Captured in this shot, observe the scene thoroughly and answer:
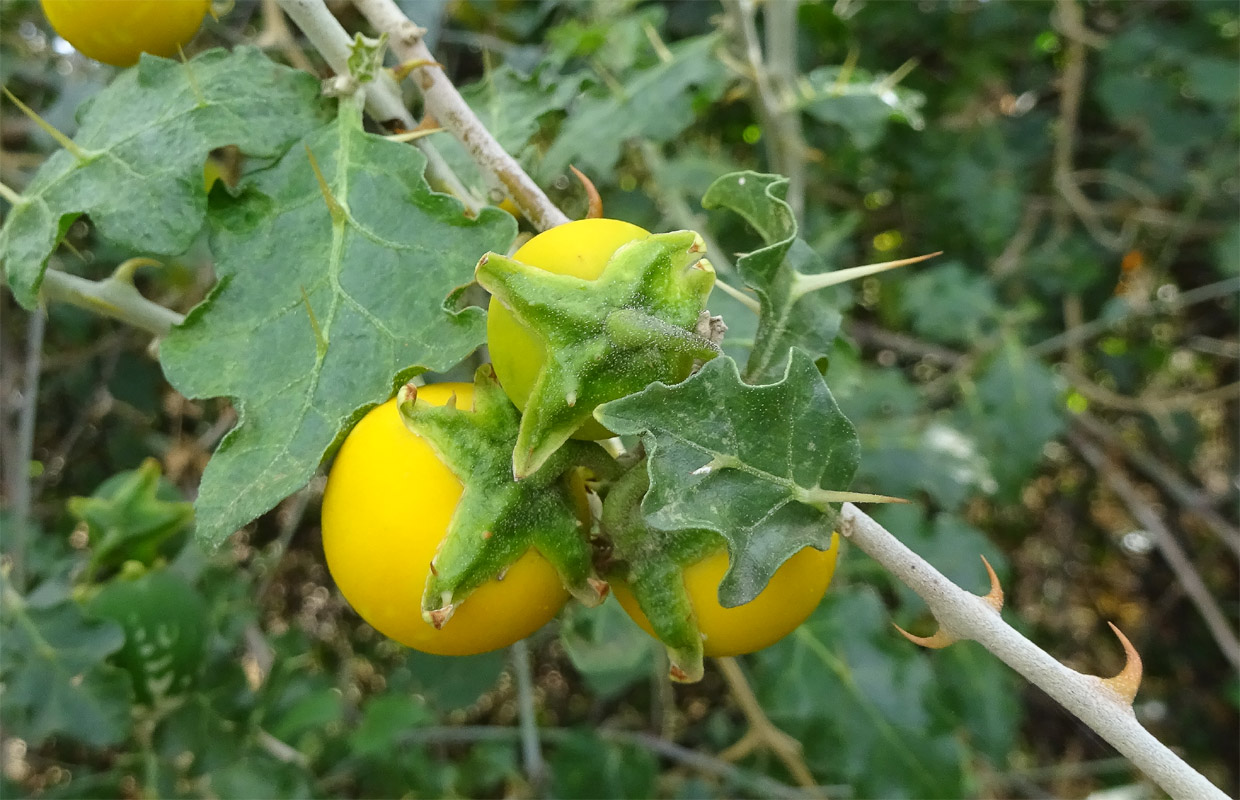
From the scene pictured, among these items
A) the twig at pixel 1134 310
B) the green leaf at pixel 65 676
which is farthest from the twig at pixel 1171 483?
the green leaf at pixel 65 676

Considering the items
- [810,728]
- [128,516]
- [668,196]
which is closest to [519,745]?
[810,728]

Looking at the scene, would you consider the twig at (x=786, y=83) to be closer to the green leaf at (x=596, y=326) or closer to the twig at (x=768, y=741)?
the twig at (x=768, y=741)

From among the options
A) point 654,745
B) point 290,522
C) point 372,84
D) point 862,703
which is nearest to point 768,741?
point 654,745

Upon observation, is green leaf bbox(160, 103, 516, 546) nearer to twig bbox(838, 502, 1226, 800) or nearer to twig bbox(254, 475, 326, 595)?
twig bbox(838, 502, 1226, 800)

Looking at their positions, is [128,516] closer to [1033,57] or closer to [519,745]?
[519,745]

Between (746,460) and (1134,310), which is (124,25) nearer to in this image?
(746,460)
